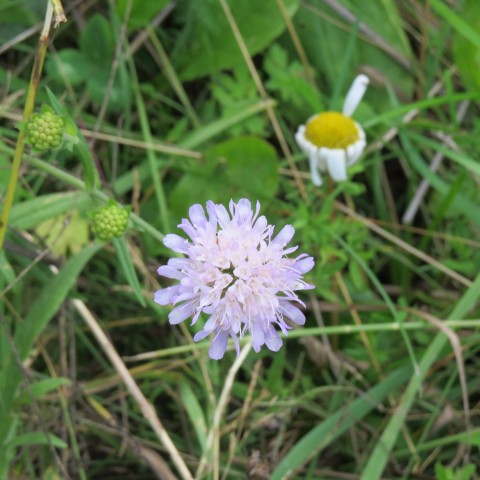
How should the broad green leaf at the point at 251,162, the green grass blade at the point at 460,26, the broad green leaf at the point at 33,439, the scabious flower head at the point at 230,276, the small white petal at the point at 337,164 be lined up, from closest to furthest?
the scabious flower head at the point at 230,276
the broad green leaf at the point at 33,439
the small white petal at the point at 337,164
the green grass blade at the point at 460,26
the broad green leaf at the point at 251,162

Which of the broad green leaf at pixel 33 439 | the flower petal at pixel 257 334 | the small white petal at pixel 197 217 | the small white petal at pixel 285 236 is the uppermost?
the small white petal at pixel 197 217

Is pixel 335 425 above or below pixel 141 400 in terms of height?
below

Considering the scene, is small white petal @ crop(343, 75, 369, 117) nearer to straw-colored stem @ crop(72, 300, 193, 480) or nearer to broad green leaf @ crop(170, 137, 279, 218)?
broad green leaf @ crop(170, 137, 279, 218)

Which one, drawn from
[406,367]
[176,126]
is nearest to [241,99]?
[176,126]

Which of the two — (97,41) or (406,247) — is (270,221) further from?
(97,41)

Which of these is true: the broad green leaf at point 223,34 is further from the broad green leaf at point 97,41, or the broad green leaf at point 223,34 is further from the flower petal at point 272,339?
the flower petal at point 272,339

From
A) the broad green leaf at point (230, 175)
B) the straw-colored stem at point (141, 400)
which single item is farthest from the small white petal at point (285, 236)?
the broad green leaf at point (230, 175)

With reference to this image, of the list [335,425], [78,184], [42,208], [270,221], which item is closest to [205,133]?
[270,221]
